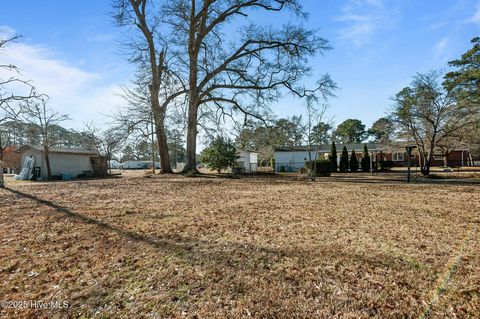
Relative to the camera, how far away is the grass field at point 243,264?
2395 millimetres

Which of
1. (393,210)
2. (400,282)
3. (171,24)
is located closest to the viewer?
(400,282)

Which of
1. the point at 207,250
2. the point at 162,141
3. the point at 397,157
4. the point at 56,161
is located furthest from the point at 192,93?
the point at 397,157

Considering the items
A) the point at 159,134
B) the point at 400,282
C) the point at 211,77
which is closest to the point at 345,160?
the point at 211,77

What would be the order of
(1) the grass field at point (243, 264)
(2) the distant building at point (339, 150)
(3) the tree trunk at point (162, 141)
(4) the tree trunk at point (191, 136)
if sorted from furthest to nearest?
(2) the distant building at point (339, 150)
(4) the tree trunk at point (191, 136)
(3) the tree trunk at point (162, 141)
(1) the grass field at point (243, 264)

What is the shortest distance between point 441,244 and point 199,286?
11.7 ft

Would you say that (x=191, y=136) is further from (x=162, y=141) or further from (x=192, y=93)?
(x=192, y=93)

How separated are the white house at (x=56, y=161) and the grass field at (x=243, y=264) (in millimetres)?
18384

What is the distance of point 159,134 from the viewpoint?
19141 mm

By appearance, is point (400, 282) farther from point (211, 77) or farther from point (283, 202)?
point (211, 77)

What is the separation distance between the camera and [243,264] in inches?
129

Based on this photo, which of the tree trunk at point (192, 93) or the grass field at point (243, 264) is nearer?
the grass field at point (243, 264)

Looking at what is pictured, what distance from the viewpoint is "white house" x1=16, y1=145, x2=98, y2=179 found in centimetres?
2094

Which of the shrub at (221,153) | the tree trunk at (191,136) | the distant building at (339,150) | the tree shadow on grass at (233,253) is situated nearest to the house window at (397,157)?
the distant building at (339,150)

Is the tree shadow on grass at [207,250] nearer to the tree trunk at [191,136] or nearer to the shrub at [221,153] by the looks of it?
the tree trunk at [191,136]
